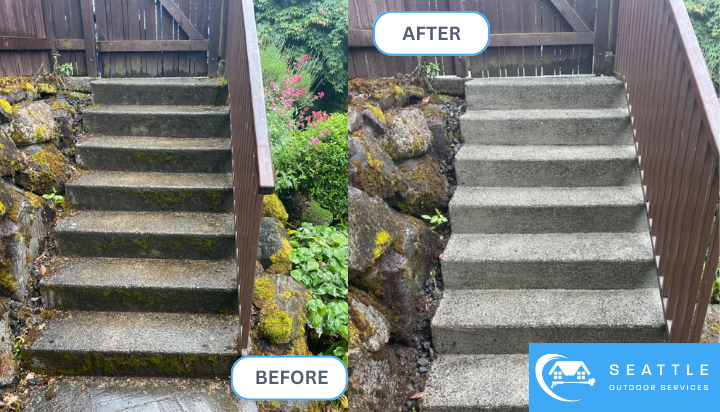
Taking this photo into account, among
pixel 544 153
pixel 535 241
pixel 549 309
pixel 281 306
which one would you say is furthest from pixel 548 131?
pixel 281 306

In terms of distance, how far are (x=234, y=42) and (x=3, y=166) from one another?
1.44m

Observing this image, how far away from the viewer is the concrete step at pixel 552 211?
284 cm

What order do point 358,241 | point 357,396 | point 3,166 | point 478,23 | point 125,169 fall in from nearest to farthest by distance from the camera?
point 357,396 < point 358,241 < point 3,166 < point 478,23 < point 125,169

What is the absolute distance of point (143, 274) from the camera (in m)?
2.78

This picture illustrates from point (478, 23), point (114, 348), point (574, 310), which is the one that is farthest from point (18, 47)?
point (574, 310)

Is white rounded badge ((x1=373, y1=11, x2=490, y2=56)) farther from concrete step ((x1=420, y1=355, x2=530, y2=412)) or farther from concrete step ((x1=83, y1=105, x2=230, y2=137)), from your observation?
concrete step ((x1=420, y1=355, x2=530, y2=412))

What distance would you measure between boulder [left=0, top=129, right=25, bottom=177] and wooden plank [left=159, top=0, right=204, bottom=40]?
189 centimetres

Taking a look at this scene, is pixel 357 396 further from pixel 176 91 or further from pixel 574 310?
pixel 176 91

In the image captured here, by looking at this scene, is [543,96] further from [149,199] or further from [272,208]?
[149,199]

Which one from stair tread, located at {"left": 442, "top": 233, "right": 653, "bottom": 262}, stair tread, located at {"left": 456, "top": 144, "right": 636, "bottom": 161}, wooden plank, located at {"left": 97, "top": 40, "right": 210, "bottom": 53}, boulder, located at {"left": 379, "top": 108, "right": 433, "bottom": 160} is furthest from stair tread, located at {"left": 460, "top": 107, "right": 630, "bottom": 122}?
wooden plank, located at {"left": 97, "top": 40, "right": 210, "bottom": 53}

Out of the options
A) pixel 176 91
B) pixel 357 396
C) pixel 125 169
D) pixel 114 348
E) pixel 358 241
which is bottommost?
pixel 357 396

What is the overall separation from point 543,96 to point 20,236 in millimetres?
3256

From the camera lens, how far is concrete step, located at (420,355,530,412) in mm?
2232

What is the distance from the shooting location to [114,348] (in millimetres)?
2457
